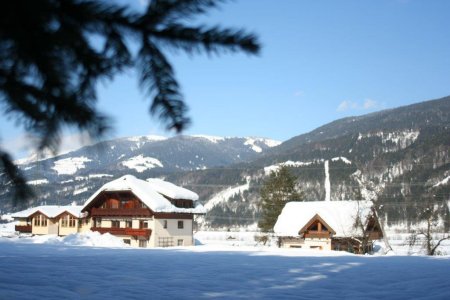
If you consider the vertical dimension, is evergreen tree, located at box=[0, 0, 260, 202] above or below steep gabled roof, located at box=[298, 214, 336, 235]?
above

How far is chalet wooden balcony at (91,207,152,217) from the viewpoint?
53.7m

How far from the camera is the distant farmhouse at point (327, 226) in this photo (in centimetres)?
5094

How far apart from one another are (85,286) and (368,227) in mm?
49523

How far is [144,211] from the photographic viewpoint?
53.6 meters

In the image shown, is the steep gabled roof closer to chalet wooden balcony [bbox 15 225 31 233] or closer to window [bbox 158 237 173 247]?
window [bbox 158 237 173 247]

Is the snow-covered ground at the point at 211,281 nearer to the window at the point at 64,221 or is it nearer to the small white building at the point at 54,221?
the small white building at the point at 54,221

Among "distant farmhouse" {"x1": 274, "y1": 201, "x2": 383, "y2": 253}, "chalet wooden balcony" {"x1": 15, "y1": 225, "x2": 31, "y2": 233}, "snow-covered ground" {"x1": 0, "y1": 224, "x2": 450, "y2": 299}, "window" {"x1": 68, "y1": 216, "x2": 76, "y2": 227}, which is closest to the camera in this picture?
"snow-covered ground" {"x1": 0, "y1": 224, "x2": 450, "y2": 299}

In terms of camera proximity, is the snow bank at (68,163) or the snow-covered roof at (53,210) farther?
the snow-covered roof at (53,210)

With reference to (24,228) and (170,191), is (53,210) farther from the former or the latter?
(170,191)

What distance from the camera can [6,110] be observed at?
221 centimetres

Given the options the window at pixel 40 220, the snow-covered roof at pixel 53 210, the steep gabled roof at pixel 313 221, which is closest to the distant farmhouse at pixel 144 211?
the snow-covered roof at pixel 53 210

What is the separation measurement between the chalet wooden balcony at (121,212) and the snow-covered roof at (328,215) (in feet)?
50.1

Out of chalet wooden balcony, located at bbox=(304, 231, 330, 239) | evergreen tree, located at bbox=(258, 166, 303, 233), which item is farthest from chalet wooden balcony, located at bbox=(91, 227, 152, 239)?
evergreen tree, located at bbox=(258, 166, 303, 233)

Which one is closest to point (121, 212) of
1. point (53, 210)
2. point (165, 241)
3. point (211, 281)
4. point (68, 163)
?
point (165, 241)
